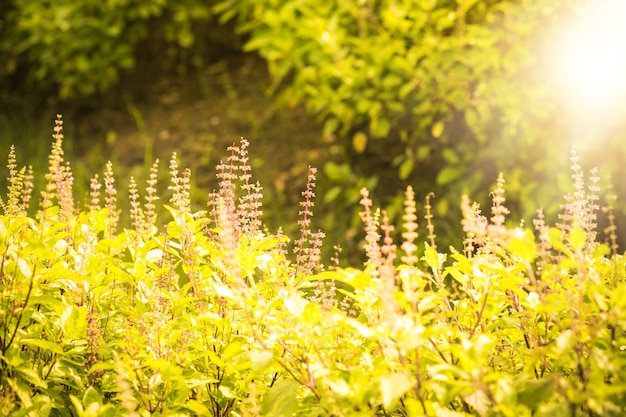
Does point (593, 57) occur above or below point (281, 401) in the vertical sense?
above

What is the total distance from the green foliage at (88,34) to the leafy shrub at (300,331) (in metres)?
4.54

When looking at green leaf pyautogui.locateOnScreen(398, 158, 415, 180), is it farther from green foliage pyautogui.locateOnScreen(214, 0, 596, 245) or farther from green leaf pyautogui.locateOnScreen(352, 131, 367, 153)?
green leaf pyautogui.locateOnScreen(352, 131, 367, 153)

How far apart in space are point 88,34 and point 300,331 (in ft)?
18.0

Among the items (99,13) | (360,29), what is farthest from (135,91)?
(360,29)

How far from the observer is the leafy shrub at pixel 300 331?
1.67 metres

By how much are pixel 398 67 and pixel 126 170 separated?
2.54 m

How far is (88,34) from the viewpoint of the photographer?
263 inches

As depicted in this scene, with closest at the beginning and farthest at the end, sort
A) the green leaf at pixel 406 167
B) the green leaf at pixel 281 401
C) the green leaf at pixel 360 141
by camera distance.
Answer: the green leaf at pixel 281 401 < the green leaf at pixel 406 167 < the green leaf at pixel 360 141

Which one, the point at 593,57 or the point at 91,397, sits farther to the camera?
the point at 593,57

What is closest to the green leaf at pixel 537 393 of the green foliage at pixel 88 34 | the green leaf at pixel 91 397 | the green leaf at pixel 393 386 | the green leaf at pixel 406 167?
the green leaf at pixel 393 386

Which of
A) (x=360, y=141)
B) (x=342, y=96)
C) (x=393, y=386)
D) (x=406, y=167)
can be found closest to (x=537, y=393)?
(x=393, y=386)

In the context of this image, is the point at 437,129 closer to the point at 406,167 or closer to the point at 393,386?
the point at 406,167

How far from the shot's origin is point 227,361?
206 cm

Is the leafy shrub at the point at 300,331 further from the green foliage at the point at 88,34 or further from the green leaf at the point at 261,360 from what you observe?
the green foliage at the point at 88,34
